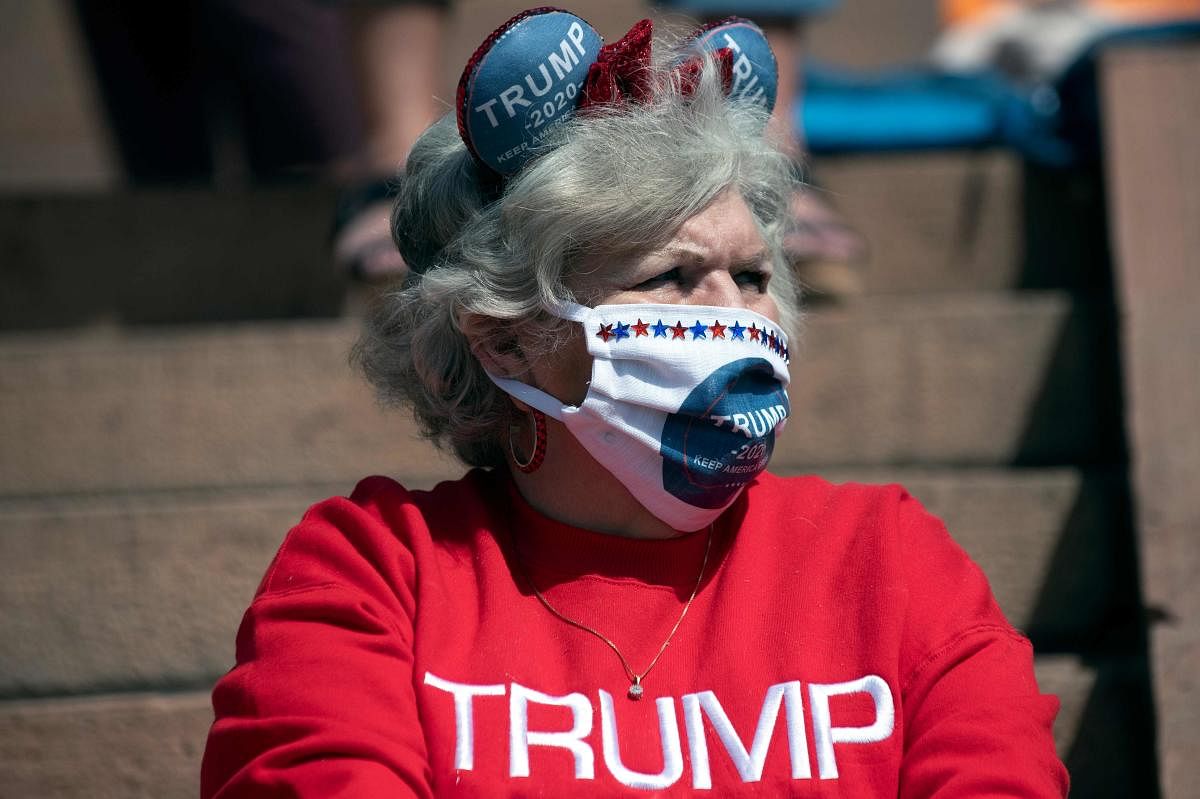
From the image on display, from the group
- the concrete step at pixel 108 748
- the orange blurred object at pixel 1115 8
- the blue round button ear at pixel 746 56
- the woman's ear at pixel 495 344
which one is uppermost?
the blue round button ear at pixel 746 56

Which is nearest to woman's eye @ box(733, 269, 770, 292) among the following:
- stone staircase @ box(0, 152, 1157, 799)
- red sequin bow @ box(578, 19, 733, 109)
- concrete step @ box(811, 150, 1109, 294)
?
red sequin bow @ box(578, 19, 733, 109)

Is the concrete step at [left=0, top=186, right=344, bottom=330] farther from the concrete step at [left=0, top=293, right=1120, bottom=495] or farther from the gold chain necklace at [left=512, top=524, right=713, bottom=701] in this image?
the gold chain necklace at [left=512, top=524, right=713, bottom=701]

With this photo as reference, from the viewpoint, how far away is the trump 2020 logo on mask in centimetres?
203

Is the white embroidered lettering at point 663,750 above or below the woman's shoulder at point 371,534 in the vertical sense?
below

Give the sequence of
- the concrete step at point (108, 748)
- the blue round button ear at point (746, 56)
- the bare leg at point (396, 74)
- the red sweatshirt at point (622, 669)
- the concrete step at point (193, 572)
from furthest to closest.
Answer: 1. the bare leg at point (396, 74)
2. the concrete step at point (193, 572)
3. the concrete step at point (108, 748)
4. the blue round button ear at point (746, 56)
5. the red sweatshirt at point (622, 669)

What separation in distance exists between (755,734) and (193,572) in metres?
1.50

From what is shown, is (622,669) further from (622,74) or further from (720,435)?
(622,74)

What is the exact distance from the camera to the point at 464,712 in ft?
6.38

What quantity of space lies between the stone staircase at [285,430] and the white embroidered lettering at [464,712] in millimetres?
957

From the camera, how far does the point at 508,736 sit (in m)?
1.92

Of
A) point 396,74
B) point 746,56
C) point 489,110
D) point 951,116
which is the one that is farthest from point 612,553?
point 951,116

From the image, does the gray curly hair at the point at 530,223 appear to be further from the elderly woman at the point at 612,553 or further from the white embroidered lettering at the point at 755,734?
the white embroidered lettering at the point at 755,734

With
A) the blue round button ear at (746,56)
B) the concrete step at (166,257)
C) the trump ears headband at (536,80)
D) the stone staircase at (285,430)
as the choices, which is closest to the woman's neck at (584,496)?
the trump ears headband at (536,80)

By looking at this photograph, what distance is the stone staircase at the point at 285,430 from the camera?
278 cm
